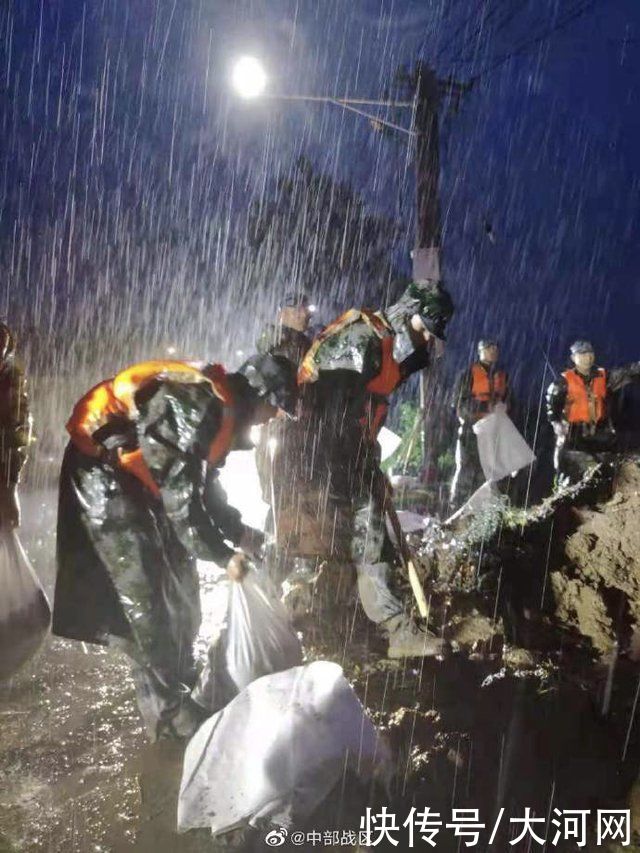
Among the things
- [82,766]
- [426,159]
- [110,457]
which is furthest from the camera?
[426,159]

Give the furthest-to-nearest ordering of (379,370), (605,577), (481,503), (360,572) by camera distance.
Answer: (481,503)
(360,572)
(379,370)
(605,577)

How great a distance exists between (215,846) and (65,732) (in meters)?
1.21

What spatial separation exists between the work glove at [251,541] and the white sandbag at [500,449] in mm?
3604

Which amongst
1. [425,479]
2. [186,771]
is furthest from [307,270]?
[186,771]

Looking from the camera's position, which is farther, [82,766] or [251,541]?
[251,541]

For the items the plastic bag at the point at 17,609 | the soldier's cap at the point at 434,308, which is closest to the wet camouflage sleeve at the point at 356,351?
Answer: the soldier's cap at the point at 434,308

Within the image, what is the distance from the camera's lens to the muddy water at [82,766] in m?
2.26

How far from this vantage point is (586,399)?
6.23 meters

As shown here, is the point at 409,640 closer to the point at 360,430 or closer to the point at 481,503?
the point at 360,430

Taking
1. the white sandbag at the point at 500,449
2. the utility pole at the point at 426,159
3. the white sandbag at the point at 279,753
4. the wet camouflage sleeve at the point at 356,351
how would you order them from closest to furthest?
the white sandbag at the point at 279,753 < the wet camouflage sleeve at the point at 356,351 < the white sandbag at the point at 500,449 < the utility pole at the point at 426,159

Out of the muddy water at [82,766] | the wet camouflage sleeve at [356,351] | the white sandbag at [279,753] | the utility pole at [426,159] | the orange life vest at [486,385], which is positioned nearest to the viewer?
the white sandbag at [279,753]

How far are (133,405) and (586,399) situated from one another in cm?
523

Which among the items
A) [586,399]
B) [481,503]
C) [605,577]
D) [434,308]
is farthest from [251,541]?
[586,399]

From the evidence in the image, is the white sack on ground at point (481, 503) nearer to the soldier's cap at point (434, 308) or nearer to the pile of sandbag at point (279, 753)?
the soldier's cap at point (434, 308)
